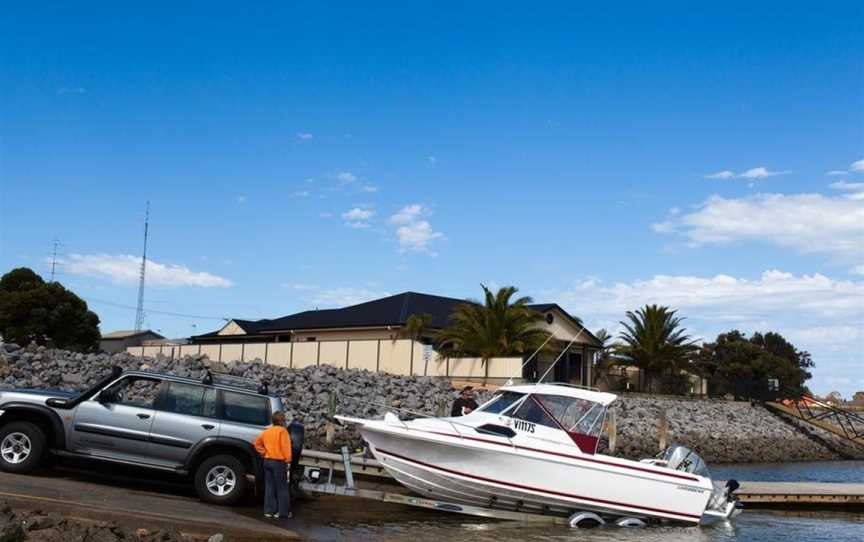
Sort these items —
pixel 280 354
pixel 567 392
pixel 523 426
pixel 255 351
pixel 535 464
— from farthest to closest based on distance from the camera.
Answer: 1. pixel 255 351
2. pixel 280 354
3. pixel 567 392
4. pixel 523 426
5. pixel 535 464

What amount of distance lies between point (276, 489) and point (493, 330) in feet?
87.4

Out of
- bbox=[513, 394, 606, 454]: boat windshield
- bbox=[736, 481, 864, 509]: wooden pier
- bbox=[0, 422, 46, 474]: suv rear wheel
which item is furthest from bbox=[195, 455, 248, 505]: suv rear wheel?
bbox=[736, 481, 864, 509]: wooden pier

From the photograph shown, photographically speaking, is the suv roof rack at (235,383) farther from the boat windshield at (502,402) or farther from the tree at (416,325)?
the tree at (416,325)

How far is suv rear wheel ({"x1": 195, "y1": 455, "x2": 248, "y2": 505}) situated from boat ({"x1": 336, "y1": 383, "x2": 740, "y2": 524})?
285 cm

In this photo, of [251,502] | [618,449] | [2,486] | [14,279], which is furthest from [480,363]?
[14,279]

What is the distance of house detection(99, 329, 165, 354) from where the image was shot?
237 ft

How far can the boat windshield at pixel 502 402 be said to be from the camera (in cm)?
1669

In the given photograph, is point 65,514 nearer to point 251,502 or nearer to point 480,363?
point 251,502

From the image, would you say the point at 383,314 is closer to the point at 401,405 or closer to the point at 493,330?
the point at 493,330

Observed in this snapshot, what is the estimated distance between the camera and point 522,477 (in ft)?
51.9

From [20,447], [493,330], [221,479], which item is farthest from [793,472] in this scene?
[20,447]

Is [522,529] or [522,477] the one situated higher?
[522,477]

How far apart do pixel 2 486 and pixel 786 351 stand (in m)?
94.3

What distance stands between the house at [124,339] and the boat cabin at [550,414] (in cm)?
5478
